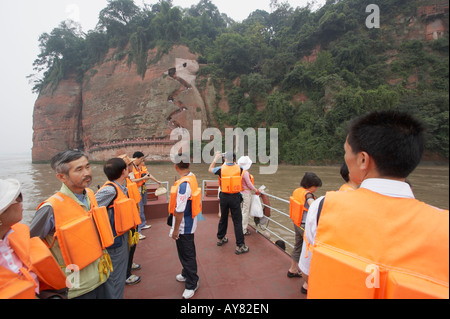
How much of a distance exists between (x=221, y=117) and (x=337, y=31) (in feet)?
55.7

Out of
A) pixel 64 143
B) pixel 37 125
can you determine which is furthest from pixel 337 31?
pixel 37 125

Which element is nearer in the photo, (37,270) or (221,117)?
(37,270)

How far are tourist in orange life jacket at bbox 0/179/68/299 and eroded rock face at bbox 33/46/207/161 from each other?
2459 cm

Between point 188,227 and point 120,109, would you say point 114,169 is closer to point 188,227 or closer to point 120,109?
point 188,227

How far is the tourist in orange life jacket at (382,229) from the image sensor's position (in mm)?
675

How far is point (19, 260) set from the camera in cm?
118

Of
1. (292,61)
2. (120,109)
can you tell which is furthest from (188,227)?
(120,109)

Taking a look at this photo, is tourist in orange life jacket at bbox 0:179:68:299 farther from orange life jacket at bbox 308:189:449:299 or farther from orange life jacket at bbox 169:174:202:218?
orange life jacket at bbox 308:189:449:299

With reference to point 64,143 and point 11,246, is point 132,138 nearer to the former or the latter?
point 64,143

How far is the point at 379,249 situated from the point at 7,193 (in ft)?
6.17

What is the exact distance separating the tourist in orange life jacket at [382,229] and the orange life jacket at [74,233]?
5.35ft

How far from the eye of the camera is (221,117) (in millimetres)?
26375

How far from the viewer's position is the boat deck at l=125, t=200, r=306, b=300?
2.45 metres

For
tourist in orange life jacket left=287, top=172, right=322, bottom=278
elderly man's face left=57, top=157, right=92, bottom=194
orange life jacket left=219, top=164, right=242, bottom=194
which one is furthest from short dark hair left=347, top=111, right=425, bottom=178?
orange life jacket left=219, top=164, right=242, bottom=194
